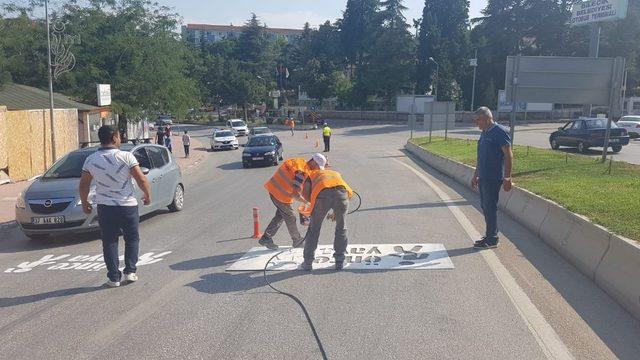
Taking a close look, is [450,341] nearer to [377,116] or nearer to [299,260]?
[299,260]

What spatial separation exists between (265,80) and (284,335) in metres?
94.1

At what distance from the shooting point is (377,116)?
77000 mm

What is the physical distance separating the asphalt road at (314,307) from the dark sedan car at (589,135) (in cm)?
1884

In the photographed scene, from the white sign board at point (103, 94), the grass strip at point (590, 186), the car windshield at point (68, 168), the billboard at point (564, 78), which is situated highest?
the billboard at point (564, 78)

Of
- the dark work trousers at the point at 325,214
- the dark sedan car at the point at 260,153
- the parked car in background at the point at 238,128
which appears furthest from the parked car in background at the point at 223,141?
the dark work trousers at the point at 325,214

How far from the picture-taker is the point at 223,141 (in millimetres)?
37000

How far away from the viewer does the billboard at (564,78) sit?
15758 millimetres

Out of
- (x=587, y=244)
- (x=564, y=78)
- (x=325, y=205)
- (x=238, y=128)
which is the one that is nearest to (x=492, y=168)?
(x=587, y=244)

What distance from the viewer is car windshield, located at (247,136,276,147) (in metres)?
25.3

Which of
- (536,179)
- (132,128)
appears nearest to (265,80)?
(132,128)

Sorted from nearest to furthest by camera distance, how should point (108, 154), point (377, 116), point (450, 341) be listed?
1. point (450, 341)
2. point (108, 154)
3. point (377, 116)

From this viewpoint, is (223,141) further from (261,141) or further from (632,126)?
(632,126)

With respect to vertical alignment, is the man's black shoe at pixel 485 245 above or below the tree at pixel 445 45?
below

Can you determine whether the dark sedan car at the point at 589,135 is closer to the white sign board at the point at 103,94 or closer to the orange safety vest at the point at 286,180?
the white sign board at the point at 103,94
